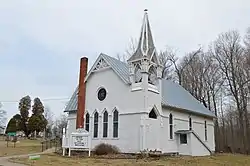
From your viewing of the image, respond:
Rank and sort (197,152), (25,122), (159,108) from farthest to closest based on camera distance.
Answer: (25,122) < (197,152) < (159,108)

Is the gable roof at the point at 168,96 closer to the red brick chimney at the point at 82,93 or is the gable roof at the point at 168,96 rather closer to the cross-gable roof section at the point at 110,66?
the cross-gable roof section at the point at 110,66

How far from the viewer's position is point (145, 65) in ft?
89.4

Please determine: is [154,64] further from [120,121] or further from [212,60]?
[212,60]

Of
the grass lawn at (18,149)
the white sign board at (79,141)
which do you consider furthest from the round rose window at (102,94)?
the grass lawn at (18,149)

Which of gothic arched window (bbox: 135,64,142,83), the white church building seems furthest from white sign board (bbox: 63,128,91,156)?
gothic arched window (bbox: 135,64,142,83)

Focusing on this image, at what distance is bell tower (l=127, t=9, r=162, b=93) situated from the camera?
27.2 m

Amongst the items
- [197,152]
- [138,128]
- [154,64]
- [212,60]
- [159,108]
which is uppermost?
[212,60]

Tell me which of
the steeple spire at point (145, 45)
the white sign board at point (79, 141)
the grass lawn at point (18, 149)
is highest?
the steeple spire at point (145, 45)

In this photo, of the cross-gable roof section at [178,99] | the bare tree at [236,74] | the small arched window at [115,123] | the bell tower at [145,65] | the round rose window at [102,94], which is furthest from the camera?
the bare tree at [236,74]

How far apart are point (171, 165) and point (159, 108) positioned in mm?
10083

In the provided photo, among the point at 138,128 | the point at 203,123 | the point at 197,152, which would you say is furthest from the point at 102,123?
the point at 203,123

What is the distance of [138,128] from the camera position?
1035 inches

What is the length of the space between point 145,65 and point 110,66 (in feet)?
12.9

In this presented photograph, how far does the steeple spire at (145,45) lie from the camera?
27.9 metres
